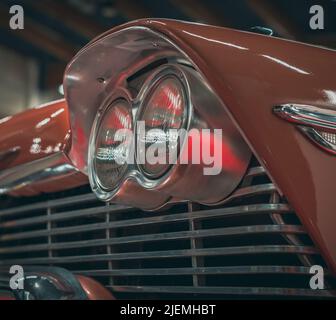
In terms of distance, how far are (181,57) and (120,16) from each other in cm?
130

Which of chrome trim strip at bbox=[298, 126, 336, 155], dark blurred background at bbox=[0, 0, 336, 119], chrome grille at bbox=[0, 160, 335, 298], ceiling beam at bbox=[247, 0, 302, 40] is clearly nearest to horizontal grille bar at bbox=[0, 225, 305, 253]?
chrome grille at bbox=[0, 160, 335, 298]

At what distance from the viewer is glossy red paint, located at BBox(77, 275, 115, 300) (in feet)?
4.21

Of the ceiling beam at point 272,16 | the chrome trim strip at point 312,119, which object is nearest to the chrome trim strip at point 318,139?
the chrome trim strip at point 312,119

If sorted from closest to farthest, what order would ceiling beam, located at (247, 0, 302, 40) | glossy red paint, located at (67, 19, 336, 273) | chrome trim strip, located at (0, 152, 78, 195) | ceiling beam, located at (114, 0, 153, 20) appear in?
glossy red paint, located at (67, 19, 336, 273)
chrome trim strip, located at (0, 152, 78, 195)
ceiling beam, located at (247, 0, 302, 40)
ceiling beam, located at (114, 0, 153, 20)

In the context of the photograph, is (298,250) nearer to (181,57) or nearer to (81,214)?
(181,57)

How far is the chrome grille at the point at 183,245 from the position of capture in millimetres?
1024

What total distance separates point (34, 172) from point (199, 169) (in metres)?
0.62

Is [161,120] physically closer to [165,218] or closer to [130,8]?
[165,218]

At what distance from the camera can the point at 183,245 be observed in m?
1.29

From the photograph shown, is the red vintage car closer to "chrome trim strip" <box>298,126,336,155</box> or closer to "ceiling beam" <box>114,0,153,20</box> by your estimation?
"chrome trim strip" <box>298,126,336,155</box>

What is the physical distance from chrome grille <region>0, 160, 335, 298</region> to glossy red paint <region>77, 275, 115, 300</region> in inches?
0.9

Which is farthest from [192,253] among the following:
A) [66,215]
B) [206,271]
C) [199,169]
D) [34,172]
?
[34,172]

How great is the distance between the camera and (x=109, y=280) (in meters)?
1.36

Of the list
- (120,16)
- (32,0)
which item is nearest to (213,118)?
(32,0)
